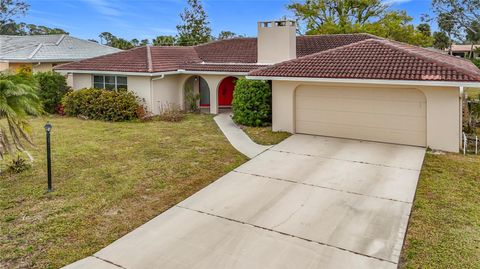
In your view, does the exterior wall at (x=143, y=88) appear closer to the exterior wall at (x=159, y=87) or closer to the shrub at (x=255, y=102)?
the exterior wall at (x=159, y=87)

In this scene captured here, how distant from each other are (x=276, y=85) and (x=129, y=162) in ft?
22.1

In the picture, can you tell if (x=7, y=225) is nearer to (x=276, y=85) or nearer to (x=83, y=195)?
(x=83, y=195)

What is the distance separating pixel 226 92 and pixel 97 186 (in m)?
14.8

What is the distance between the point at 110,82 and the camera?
21422 millimetres

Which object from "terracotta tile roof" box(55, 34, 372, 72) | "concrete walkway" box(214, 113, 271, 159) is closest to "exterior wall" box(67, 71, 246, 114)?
"terracotta tile roof" box(55, 34, 372, 72)

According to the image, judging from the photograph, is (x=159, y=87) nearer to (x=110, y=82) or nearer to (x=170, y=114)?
(x=170, y=114)

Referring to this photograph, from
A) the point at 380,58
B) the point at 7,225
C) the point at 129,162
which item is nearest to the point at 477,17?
the point at 380,58

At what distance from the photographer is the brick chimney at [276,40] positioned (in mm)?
21078

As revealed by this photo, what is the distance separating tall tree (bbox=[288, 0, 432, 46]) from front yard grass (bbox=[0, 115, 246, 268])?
3357cm

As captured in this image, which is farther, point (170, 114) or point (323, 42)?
point (323, 42)

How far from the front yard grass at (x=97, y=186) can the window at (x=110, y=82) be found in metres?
5.23

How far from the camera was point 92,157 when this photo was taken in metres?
12.4

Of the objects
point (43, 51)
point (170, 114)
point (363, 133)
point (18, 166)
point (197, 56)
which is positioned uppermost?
point (43, 51)

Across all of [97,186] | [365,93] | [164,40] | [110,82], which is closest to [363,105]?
[365,93]
